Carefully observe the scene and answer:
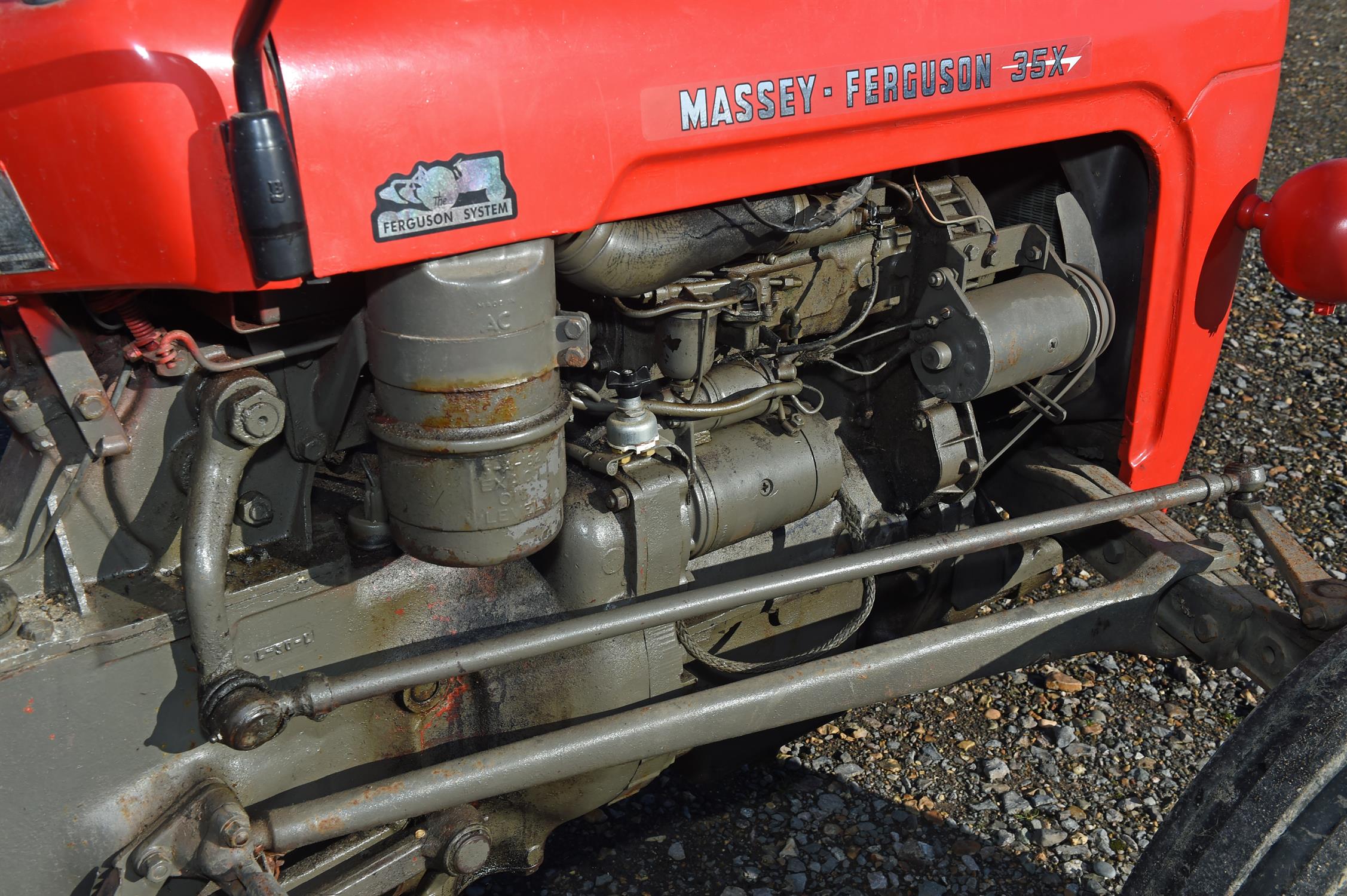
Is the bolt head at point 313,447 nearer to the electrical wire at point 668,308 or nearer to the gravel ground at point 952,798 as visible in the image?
the electrical wire at point 668,308

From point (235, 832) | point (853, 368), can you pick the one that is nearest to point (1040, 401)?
point (853, 368)

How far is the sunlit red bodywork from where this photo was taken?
4.32 feet

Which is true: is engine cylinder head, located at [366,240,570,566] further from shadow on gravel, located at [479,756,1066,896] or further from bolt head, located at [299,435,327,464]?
shadow on gravel, located at [479,756,1066,896]

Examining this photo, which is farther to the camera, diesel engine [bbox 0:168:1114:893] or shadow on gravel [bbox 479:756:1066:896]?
shadow on gravel [bbox 479:756:1066:896]

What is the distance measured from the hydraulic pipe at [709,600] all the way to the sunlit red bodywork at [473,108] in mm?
589

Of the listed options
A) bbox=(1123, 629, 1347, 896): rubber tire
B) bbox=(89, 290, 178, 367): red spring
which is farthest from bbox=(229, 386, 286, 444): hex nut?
bbox=(1123, 629, 1347, 896): rubber tire

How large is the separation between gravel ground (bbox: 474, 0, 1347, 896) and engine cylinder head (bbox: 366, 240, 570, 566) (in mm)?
1006

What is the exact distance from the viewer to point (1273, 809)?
68.7 inches

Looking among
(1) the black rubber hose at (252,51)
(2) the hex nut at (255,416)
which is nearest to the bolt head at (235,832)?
(2) the hex nut at (255,416)

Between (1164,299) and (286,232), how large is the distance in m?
1.93

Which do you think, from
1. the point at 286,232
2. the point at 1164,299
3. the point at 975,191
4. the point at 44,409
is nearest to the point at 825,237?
the point at 975,191

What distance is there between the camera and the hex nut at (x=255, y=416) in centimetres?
157

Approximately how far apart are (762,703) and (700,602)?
A: 0.22 metres

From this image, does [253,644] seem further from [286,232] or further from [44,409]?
[286,232]
